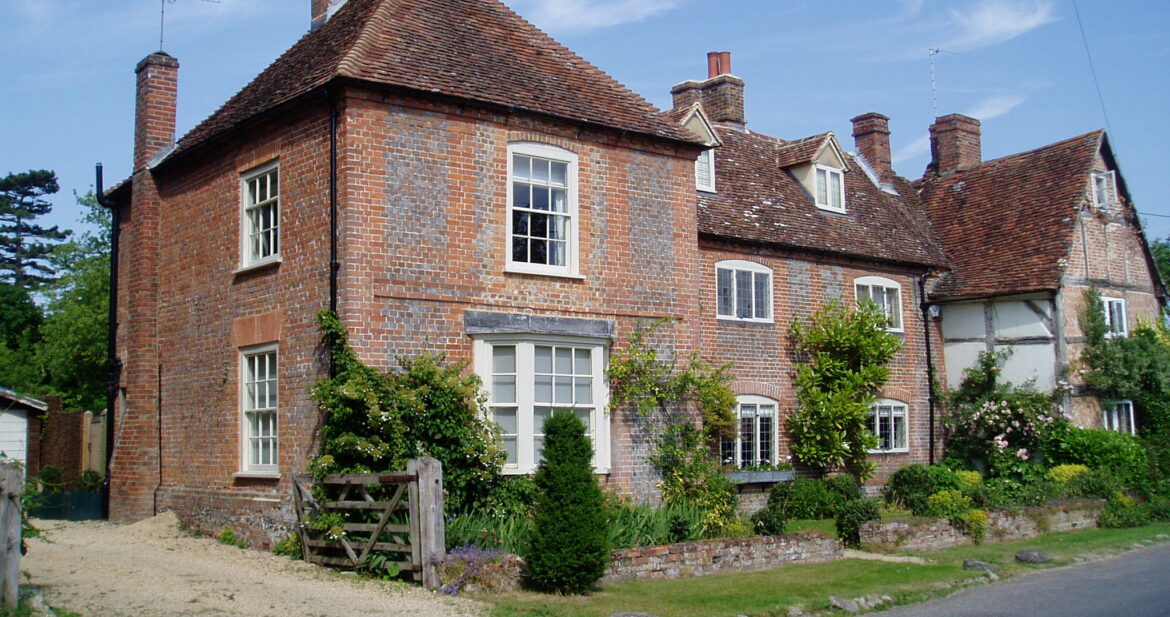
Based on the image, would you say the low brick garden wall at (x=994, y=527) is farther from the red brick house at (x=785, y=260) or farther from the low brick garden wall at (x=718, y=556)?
the red brick house at (x=785, y=260)

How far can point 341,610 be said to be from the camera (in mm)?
11508

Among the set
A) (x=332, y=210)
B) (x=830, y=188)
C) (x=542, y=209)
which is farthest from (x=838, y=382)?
(x=332, y=210)

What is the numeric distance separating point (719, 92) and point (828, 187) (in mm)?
3821

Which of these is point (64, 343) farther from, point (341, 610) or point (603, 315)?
point (341, 610)

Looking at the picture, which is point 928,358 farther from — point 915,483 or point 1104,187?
point 1104,187

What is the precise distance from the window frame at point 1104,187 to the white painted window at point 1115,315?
2488 mm

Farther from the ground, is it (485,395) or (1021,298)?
(1021,298)

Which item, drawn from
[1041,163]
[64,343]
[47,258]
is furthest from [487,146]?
[47,258]

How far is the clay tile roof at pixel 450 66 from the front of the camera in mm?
16234

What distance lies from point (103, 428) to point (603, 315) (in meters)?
13.1

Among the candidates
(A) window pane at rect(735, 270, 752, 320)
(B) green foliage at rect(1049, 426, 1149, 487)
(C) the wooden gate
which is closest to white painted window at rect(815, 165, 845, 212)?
(A) window pane at rect(735, 270, 752, 320)

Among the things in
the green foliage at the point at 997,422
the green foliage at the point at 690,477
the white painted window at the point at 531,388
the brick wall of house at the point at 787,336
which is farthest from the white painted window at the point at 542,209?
the green foliage at the point at 997,422

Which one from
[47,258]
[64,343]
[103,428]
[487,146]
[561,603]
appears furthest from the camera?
[47,258]

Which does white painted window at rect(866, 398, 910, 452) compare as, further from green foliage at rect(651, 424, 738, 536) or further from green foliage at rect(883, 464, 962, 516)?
green foliage at rect(651, 424, 738, 536)
